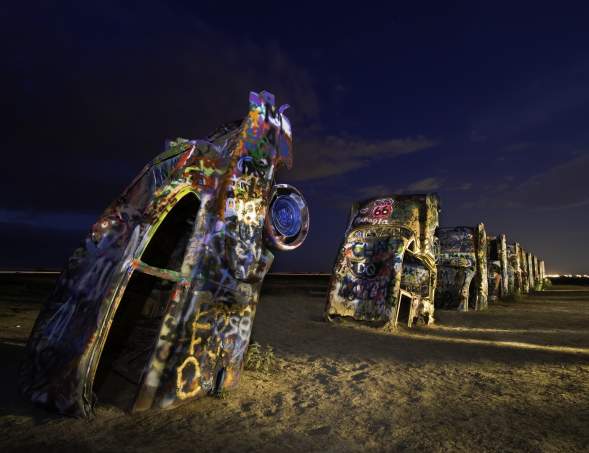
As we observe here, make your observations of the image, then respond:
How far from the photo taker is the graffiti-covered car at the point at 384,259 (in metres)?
9.16

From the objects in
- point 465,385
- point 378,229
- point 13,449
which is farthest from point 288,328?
point 13,449

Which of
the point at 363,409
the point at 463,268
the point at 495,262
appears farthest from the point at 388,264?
the point at 495,262

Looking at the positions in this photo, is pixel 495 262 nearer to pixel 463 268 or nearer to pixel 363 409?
pixel 463 268

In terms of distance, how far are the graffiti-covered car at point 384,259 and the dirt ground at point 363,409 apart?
2.42m

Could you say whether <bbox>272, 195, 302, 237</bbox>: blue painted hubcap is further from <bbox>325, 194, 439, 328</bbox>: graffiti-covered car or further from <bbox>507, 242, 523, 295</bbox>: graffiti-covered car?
<bbox>507, 242, 523, 295</bbox>: graffiti-covered car

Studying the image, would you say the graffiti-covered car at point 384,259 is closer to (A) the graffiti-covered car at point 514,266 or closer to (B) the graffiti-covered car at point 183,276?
(B) the graffiti-covered car at point 183,276

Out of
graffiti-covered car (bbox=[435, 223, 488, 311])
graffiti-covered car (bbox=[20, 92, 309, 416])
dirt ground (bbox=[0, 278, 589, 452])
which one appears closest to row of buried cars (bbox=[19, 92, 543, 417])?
graffiti-covered car (bbox=[20, 92, 309, 416])

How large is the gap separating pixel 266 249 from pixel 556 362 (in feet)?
16.8

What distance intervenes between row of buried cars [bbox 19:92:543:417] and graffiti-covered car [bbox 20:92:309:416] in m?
0.01

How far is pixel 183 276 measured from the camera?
3.52 meters

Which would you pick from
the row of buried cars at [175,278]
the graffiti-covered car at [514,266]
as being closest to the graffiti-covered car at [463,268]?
the graffiti-covered car at [514,266]

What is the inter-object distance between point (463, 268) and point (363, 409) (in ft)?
43.3

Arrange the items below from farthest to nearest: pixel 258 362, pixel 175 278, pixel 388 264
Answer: pixel 388 264, pixel 258 362, pixel 175 278

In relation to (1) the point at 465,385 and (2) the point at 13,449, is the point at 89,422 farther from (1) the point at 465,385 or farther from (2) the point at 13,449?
(1) the point at 465,385
